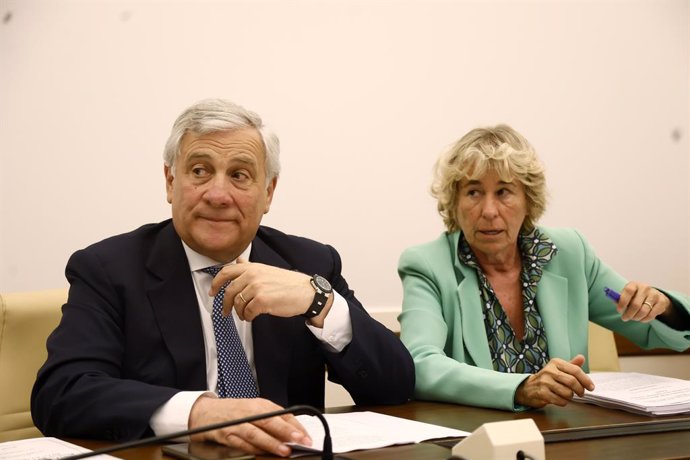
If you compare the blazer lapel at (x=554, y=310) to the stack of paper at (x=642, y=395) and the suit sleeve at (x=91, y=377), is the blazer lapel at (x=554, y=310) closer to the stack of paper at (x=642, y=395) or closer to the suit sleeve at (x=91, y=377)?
the stack of paper at (x=642, y=395)

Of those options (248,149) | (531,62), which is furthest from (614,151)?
(248,149)

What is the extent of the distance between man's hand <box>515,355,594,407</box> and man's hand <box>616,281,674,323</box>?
52 cm

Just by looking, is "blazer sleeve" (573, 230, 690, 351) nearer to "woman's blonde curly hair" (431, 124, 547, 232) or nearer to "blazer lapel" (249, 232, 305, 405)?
"woman's blonde curly hair" (431, 124, 547, 232)

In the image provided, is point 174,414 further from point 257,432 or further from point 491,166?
point 491,166

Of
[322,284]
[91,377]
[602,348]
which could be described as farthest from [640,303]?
[91,377]

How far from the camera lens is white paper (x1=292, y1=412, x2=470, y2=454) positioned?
1.41 meters

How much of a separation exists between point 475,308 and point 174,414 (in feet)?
3.70

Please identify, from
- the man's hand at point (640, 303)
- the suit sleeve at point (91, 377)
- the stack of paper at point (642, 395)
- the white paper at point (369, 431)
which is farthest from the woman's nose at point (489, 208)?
the suit sleeve at point (91, 377)

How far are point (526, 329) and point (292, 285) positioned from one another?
94cm

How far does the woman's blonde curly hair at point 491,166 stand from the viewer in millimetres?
2488

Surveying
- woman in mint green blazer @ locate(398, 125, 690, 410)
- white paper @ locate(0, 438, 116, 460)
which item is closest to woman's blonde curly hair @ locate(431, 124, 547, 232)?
woman in mint green blazer @ locate(398, 125, 690, 410)

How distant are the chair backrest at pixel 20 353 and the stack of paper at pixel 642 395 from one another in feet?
4.42

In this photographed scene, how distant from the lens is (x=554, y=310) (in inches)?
98.3

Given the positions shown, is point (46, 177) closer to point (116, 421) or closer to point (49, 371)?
point (49, 371)
